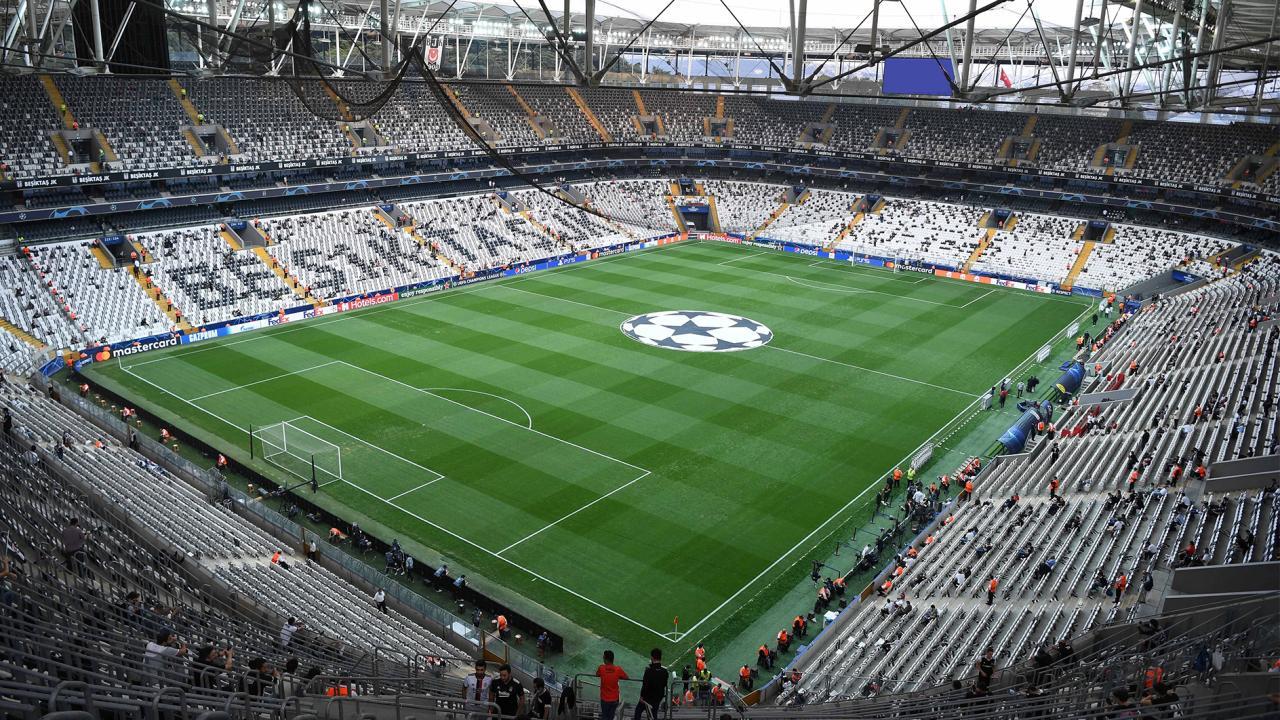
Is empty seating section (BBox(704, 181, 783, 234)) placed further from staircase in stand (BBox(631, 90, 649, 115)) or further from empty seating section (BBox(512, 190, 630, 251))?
empty seating section (BBox(512, 190, 630, 251))

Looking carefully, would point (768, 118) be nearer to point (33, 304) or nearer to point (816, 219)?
point (816, 219)

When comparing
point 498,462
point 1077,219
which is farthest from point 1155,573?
point 1077,219

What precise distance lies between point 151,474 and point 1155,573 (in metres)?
23.2

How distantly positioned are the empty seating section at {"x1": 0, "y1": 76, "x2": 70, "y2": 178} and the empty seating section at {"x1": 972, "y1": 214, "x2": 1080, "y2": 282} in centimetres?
4853

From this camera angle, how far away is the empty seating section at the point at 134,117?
148 ft

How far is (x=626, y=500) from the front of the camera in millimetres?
25672

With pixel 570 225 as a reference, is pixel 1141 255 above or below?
below

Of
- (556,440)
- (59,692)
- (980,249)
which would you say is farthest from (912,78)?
(59,692)

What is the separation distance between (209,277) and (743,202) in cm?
3802

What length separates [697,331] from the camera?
138ft

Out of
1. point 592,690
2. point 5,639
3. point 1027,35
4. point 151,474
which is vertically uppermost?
point 1027,35

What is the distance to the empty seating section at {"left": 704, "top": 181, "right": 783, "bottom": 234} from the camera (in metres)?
66.6

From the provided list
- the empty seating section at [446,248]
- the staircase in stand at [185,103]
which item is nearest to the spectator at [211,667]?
the empty seating section at [446,248]

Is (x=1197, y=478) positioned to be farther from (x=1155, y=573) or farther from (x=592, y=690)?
(x=592, y=690)
